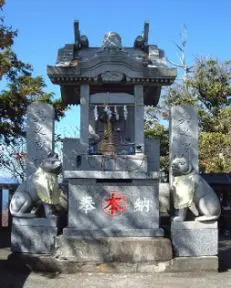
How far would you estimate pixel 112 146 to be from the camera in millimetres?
9375

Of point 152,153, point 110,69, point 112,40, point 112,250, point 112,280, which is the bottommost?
point 112,280

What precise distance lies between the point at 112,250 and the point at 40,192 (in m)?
1.82

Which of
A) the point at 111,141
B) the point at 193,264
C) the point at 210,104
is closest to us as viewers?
the point at 193,264

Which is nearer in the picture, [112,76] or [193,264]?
[193,264]

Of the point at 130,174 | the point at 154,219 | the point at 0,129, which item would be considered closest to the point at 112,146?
the point at 130,174

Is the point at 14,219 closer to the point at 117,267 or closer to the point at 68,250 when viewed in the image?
the point at 68,250

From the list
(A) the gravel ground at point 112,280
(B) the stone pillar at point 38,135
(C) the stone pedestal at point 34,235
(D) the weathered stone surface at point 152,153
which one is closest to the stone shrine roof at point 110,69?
(B) the stone pillar at point 38,135

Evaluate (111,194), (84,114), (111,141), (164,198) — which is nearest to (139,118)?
(111,141)

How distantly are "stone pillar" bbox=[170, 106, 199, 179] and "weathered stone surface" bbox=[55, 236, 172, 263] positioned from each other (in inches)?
94.4

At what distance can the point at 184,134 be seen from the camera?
931cm

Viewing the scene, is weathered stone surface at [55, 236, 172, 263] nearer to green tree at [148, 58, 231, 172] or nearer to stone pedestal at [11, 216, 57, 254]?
stone pedestal at [11, 216, 57, 254]

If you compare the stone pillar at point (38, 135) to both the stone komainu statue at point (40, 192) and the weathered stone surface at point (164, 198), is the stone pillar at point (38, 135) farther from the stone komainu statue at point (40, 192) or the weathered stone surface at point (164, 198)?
the weathered stone surface at point (164, 198)

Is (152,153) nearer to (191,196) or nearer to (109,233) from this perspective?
(191,196)

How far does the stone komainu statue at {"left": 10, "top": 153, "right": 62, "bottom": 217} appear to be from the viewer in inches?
316
